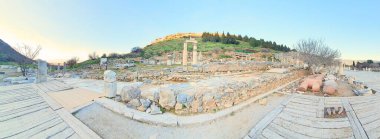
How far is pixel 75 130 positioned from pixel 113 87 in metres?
3.08

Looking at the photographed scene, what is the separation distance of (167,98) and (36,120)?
4203mm

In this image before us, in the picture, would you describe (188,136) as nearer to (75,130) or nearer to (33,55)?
(75,130)

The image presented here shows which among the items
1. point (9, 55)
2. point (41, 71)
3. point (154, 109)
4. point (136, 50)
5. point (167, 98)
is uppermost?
point (136, 50)

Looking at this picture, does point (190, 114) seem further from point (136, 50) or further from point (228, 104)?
point (136, 50)

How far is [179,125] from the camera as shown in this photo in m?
6.04

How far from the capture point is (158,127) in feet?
19.6

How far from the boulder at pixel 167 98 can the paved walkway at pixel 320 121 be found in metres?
3.05

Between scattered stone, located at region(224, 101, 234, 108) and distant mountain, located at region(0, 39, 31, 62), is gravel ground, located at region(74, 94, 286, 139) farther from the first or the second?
distant mountain, located at region(0, 39, 31, 62)

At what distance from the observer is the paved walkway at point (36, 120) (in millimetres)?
5062

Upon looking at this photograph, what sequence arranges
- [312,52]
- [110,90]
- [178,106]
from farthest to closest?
[312,52] < [110,90] < [178,106]

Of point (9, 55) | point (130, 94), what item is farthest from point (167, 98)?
point (9, 55)

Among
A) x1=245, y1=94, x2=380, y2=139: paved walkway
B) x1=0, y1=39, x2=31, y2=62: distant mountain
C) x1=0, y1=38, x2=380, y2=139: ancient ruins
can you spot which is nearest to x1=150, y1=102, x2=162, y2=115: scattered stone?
x1=0, y1=38, x2=380, y2=139: ancient ruins

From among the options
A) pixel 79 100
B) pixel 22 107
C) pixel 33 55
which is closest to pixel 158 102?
pixel 79 100

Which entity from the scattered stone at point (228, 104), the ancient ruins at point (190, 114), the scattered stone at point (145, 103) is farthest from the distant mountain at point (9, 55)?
the scattered stone at point (228, 104)
